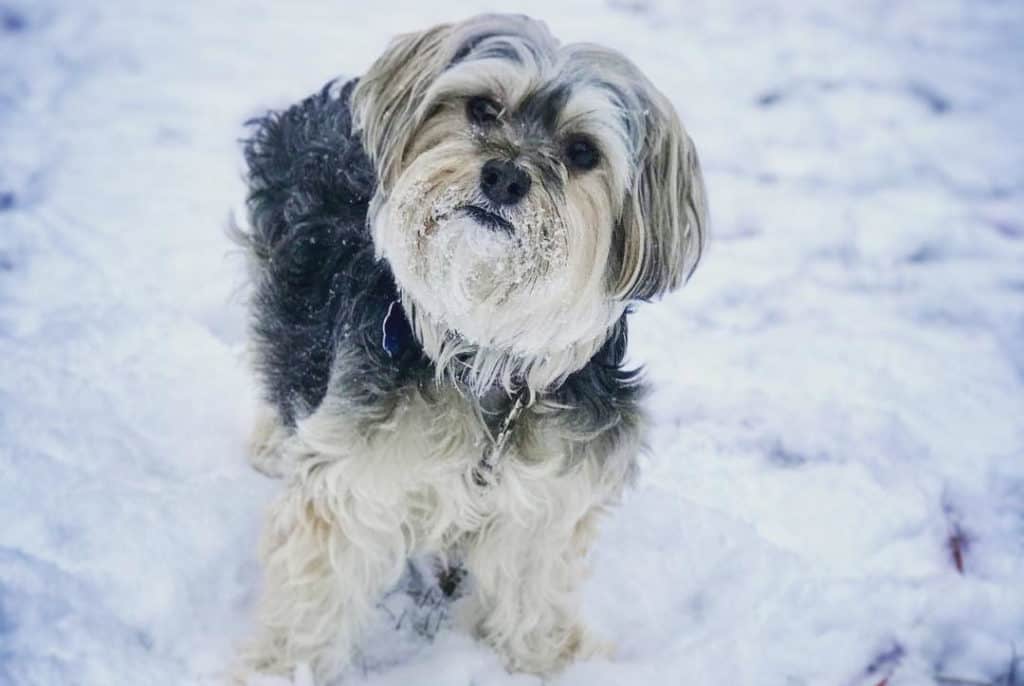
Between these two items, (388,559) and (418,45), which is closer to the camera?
(418,45)

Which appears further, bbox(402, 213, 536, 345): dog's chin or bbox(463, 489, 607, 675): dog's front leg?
bbox(463, 489, 607, 675): dog's front leg

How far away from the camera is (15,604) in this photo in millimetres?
3006

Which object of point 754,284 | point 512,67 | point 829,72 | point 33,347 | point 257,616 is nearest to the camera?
point 512,67

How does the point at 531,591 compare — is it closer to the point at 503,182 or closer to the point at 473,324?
the point at 473,324

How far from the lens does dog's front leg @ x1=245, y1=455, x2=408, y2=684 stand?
2.90m

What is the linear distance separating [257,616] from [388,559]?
57 cm

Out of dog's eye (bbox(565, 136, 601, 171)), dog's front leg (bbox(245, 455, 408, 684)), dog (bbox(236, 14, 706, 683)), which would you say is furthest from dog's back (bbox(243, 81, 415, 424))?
dog's eye (bbox(565, 136, 601, 171))

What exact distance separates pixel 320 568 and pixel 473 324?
115cm

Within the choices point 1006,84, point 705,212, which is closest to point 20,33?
point 705,212

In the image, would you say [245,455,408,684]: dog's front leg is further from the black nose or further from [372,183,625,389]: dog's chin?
the black nose

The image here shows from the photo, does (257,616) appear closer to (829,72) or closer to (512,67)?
(512,67)

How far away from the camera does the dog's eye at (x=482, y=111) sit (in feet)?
8.14

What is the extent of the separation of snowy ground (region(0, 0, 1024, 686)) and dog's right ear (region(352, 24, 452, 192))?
1.76 metres

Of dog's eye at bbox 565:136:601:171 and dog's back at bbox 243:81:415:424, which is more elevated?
dog's eye at bbox 565:136:601:171
